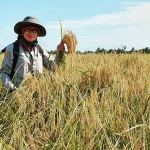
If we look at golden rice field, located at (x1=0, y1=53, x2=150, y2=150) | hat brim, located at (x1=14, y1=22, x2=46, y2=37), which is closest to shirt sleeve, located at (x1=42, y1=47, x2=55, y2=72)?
hat brim, located at (x1=14, y1=22, x2=46, y2=37)

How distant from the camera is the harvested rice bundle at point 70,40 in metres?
2.79

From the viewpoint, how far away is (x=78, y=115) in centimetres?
163

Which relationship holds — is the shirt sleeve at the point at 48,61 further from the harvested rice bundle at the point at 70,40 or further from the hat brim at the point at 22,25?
the harvested rice bundle at the point at 70,40

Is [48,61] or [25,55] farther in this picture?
[48,61]

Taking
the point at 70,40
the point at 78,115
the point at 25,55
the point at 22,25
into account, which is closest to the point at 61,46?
the point at 70,40

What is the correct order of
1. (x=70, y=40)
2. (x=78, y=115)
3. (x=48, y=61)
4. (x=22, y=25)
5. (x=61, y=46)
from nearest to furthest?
(x=78, y=115), (x=70, y=40), (x=61, y=46), (x=22, y=25), (x=48, y=61)

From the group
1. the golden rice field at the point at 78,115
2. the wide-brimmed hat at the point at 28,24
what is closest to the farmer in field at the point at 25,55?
the wide-brimmed hat at the point at 28,24

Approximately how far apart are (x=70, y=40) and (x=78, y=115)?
1255 mm

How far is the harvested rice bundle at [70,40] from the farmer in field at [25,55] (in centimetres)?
11

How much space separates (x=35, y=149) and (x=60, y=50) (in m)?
1.64

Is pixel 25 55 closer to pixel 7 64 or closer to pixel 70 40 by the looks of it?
pixel 7 64

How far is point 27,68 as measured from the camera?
294cm

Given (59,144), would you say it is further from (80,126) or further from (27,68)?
(27,68)

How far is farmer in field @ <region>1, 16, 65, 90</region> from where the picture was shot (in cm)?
287
